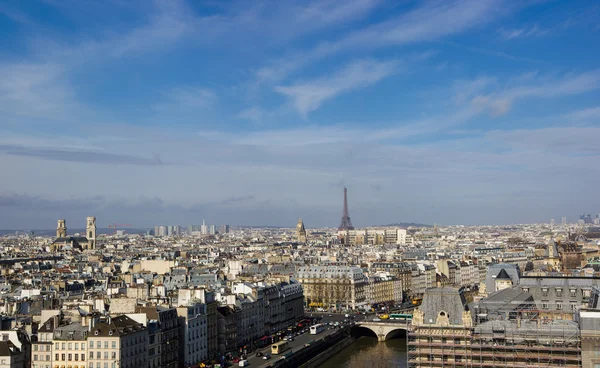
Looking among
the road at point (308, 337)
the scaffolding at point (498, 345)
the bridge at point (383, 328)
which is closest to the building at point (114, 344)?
the road at point (308, 337)

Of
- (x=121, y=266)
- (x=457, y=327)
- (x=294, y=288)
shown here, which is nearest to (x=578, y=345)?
(x=457, y=327)

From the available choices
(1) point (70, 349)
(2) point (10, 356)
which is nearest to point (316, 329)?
(1) point (70, 349)

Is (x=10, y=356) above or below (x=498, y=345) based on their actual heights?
below

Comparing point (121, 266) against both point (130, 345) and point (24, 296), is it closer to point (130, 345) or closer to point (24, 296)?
point (24, 296)

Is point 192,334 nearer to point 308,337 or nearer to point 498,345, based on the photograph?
point 308,337

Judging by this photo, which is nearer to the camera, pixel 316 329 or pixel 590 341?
pixel 590 341

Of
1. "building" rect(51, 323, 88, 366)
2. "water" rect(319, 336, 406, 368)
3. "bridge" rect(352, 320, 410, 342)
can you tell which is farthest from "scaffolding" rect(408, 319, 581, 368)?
"bridge" rect(352, 320, 410, 342)

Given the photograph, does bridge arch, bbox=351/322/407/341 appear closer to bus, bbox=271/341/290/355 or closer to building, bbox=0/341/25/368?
bus, bbox=271/341/290/355
